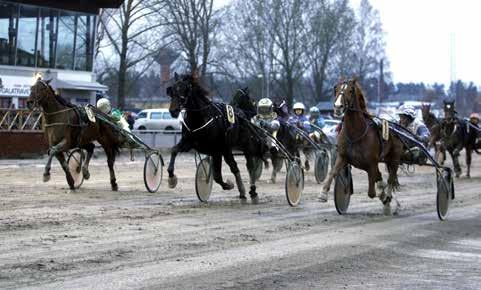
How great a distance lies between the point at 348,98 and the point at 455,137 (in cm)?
1209

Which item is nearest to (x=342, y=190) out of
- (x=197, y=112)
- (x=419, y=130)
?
(x=419, y=130)

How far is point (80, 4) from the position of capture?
40062 mm

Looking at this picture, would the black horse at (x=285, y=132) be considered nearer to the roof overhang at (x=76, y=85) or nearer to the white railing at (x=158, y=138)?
the white railing at (x=158, y=138)

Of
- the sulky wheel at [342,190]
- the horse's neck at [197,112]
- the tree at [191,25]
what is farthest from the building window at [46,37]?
the sulky wheel at [342,190]

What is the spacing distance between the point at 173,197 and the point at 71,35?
86.6 ft

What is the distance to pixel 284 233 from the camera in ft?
36.1

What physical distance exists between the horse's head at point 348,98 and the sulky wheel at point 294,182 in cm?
191

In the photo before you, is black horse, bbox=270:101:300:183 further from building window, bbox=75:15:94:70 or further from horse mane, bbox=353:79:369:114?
building window, bbox=75:15:94:70

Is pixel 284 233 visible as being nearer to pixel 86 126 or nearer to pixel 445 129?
pixel 86 126

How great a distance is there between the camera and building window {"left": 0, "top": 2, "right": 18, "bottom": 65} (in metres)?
37.2

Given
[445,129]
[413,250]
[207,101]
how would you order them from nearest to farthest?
[413,250], [207,101], [445,129]

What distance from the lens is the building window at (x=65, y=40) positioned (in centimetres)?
3978

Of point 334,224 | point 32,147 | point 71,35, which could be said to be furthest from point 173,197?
point 71,35

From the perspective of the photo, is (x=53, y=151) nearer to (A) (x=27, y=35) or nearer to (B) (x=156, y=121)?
(A) (x=27, y=35)
